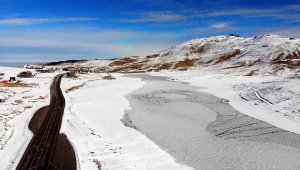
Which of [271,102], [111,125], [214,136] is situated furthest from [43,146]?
[271,102]

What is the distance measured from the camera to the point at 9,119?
168ft

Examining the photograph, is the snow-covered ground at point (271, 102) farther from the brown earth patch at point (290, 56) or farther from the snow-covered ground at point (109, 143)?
the brown earth patch at point (290, 56)

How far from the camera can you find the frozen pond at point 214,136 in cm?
3122

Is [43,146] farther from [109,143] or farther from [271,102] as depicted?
[271,102]

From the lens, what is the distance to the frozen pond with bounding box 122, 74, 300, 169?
3122 cm

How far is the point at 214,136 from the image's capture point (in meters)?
39.9

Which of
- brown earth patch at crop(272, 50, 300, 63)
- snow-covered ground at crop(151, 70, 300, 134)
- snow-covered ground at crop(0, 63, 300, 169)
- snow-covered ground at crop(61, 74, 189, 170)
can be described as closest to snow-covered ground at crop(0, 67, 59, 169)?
snow-covered ground at crop(0, 63, 300, 169)

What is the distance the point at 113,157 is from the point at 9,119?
82.3 feet

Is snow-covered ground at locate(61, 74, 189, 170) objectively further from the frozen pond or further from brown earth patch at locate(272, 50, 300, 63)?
brown earth patch at locate(272, 50, 300, 63)

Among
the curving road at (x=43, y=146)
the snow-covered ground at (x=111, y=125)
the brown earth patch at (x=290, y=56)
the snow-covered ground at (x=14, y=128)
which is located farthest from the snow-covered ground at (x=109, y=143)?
the brown earth patch at (x=290, y=56)

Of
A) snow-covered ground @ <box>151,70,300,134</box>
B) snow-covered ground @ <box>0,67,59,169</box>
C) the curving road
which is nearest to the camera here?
the curving road

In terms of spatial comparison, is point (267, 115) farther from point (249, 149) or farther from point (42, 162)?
point (42, 162)

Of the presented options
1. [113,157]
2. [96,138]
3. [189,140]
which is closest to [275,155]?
[189,140]

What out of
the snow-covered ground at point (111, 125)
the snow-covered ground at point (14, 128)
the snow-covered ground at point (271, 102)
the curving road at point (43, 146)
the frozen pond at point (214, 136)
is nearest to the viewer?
the curving road at point (43, 146)
